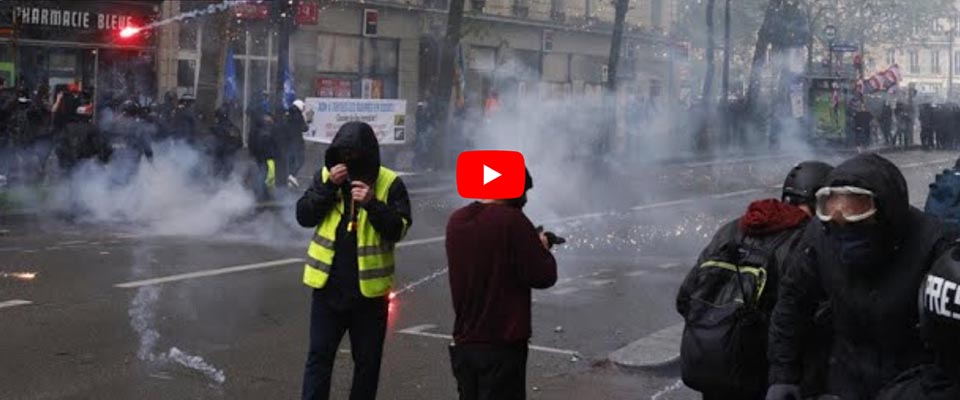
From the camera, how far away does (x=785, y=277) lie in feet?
13.4

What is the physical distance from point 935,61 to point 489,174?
93739 millimetres

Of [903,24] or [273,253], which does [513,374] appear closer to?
[273,253]

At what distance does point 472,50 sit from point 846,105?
35.8 ft

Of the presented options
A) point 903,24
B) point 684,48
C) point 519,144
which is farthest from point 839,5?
point 519,144

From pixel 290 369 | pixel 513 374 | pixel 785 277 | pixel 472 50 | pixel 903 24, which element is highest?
pixel 903 24

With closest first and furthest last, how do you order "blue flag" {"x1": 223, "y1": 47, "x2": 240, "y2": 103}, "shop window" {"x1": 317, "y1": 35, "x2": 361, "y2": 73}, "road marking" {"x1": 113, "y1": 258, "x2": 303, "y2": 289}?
"road marking" {"x1": 113, "y1": 258, "x2": 303, "y2": 289}
"blue flag" {"x1": 223, "y1": 47, "x2": 240, "y2": 103}
"shop window" {"x1": 317, "y1": 35, "x2": 361, "y2": 73}

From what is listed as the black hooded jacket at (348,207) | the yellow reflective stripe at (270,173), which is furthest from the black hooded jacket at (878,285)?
the yellow reflective stripe at (270,173)

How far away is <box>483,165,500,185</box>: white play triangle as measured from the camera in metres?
4.39

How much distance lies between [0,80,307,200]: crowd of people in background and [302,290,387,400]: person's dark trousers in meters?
12.0

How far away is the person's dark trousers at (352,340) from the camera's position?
5500mm

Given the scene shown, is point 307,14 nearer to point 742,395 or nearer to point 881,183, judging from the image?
point 742,395

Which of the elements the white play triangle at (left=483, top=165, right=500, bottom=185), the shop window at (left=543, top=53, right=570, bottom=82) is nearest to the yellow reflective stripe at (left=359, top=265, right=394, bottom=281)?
the white play triangle at (left=483, top=165, right=500, bottom=185)

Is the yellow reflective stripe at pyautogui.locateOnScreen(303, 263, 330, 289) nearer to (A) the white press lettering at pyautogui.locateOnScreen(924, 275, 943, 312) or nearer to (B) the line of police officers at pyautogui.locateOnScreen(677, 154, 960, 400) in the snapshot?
(B) the line of police officers at pyautogui.locateOnScreen(677, 154, 960, 400)

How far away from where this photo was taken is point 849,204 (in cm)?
370
